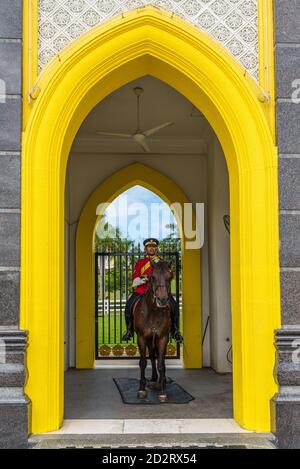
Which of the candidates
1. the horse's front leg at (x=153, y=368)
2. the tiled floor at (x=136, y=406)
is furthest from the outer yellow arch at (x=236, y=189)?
the horse's front leg at (x=153, y=368)

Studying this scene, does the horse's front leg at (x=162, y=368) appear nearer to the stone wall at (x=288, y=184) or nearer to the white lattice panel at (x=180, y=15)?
the stone wall at (x=288, y=184)

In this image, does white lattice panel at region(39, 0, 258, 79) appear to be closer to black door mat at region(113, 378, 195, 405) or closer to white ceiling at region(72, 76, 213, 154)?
white ceiling at region(72, 76, 213, 154)

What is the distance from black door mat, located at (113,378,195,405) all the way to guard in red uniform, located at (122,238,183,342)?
62 centimetres

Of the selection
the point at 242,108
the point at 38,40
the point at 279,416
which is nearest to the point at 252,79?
the point at 242,108

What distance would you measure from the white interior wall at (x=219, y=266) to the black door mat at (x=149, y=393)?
3.87 ft

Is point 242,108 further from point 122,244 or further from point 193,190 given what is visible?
point 122,244

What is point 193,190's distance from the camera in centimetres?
879

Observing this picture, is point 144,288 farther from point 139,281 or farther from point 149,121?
point 149,121

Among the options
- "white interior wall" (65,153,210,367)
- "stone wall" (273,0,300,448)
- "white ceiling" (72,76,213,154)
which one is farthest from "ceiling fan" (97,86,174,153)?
"stone wall" (273,0,300,448)

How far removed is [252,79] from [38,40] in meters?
1.92

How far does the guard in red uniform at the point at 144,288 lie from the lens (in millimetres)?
6199

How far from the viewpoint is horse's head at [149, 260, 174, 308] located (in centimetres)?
530

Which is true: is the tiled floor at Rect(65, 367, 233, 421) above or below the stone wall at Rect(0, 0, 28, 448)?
below

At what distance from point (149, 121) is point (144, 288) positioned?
287 cm
